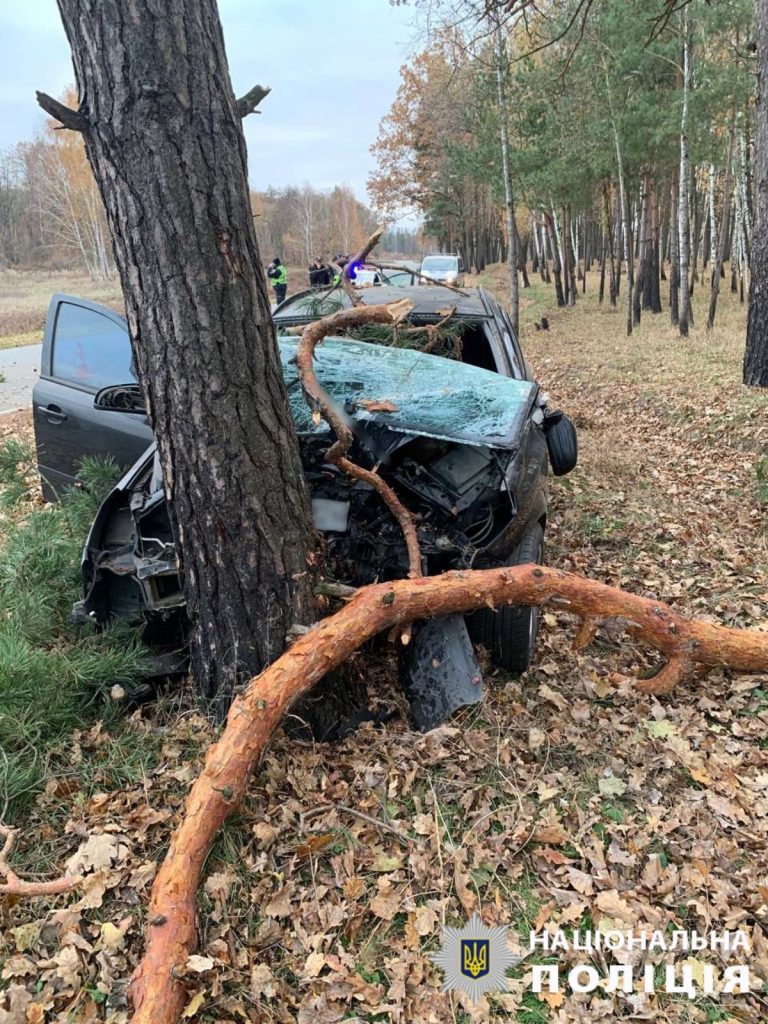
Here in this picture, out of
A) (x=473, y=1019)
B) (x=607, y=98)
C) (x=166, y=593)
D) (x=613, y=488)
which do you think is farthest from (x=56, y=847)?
(x=607, y=98)

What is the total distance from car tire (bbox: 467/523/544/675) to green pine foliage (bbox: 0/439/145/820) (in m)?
1.67

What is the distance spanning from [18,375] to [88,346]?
30.5 ft

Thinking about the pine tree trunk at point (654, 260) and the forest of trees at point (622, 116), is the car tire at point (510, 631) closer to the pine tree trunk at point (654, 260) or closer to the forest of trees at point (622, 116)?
the forest of trees at point (622, 116)

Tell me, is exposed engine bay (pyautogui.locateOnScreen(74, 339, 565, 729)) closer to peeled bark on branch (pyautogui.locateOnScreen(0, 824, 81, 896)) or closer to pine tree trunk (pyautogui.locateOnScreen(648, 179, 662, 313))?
peeled bark on branch (pyautogui.locateOnScreen(0, 824, 81, 896))

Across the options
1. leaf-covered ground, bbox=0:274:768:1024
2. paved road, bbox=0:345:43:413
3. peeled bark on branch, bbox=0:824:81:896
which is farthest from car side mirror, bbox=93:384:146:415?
paved road, bbox=0:345:43:413

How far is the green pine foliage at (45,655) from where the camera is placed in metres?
2.50

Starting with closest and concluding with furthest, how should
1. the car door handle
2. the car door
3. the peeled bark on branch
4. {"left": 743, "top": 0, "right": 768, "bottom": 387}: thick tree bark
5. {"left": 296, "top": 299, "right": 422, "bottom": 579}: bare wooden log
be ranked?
the peeled bark on branch < {"left": 296, "top": 299, "right": 422, "bottom": 579}: bare wooden log < the car door < the car door handle < {"left": 743, "top": 0, "right": 768, "bottom": 387}: thick tree bark

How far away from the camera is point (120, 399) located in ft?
14.2

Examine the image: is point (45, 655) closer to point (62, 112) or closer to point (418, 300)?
point (62, 112)

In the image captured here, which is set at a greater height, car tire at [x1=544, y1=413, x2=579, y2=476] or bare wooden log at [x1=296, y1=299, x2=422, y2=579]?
bare wooden log at [x1=296, y1=299, x2=422, y2=579]

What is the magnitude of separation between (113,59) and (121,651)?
235cm

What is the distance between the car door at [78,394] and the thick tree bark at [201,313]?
2.08 m

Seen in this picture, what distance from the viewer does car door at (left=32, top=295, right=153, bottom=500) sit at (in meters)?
4.40

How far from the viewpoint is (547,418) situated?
4.24 m
